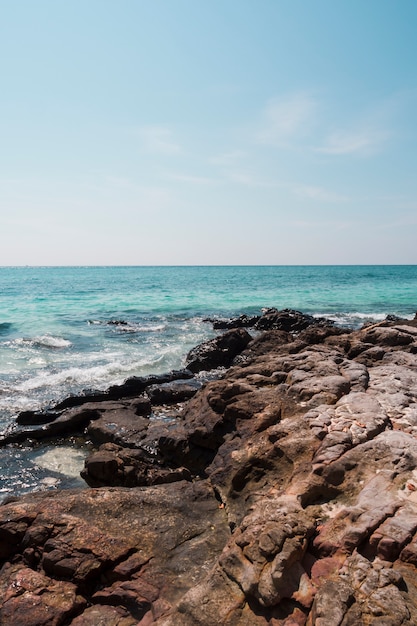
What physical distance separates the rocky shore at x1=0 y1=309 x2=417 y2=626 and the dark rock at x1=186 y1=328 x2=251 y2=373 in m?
8.74

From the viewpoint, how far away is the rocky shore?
13.2 ft

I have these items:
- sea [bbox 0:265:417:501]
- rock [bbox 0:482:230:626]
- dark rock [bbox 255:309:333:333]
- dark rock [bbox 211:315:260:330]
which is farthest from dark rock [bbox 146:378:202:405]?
dark rock [bbox 211:315:260:330]

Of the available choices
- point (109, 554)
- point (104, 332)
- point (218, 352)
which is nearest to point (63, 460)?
point (109, 554)

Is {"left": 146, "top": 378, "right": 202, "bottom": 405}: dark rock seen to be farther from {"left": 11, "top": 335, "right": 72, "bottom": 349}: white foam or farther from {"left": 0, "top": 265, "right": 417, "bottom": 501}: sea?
{"left": 11, "top": 335, "right": 72, "bottom": 349}: white foam

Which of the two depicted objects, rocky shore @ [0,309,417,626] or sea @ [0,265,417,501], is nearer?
rocky shore @ [0,309,417,626]

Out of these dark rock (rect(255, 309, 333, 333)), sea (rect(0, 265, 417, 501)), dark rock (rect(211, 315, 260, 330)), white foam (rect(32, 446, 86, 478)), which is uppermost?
dark rock (rect(255, 309, 333, 333))

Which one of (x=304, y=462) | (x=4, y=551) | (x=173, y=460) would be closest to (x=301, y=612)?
(x=304, y=462)

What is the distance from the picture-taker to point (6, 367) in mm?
19141

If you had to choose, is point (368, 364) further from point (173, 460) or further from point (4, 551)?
point (4, 551)

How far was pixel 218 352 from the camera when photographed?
19016 millimetres

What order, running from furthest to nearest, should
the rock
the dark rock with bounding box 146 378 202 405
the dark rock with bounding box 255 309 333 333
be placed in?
1. the dark rock with bounding box 255 309 333 333
2. the dark rock with bounding box 146 378 202 405
3. the rock

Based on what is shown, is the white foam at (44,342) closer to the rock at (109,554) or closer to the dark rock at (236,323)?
the dark rock at (236,323)

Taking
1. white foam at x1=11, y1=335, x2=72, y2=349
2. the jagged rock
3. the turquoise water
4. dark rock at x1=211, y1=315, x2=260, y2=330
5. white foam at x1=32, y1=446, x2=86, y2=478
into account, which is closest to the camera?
the jagged rock

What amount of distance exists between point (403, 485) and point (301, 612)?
2.03 m
